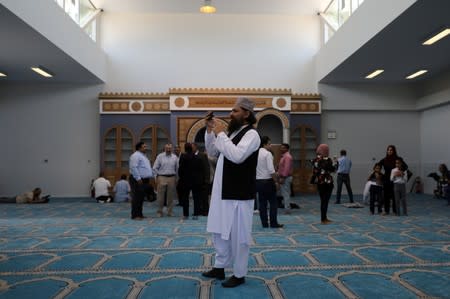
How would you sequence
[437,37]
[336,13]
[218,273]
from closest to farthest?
[218,273] < [437,37] < [336,13]

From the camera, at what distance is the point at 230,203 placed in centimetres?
286

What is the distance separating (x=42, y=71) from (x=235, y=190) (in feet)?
28.7

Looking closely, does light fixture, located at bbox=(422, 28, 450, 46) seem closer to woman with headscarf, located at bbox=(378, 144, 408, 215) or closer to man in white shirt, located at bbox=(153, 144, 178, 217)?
Result: woman with headscarf, located at bbox=(378, 144, 408, 215)

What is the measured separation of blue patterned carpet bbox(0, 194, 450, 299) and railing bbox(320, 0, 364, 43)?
5.15 metres

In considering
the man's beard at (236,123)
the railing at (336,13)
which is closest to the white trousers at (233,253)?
the man's beard at (236,123)

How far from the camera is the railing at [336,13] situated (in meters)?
9.20

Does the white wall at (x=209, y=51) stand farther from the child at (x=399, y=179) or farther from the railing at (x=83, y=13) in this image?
the child at (x=399, y=179)

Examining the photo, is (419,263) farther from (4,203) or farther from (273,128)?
(4,203)

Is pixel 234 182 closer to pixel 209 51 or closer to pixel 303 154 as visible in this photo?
pixel 303 154

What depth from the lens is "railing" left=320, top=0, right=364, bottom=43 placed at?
30.2 feet

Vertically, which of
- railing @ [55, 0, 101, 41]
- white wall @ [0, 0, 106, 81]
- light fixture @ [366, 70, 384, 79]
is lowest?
light fixture @ [366, 70, 384, 79]

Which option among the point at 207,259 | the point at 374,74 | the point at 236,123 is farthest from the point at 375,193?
the point at 236,123

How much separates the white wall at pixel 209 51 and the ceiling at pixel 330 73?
39cm

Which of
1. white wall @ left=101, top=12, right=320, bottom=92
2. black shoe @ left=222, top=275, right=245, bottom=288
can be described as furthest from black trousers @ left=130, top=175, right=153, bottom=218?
white wall @ left=101, top=12, right=320, bottom=92
